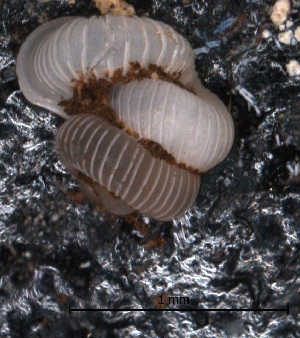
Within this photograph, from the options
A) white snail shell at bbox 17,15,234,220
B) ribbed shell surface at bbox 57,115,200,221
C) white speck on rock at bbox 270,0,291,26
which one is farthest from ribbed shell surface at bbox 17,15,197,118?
white speck on rock at bbox 270,0,291,26

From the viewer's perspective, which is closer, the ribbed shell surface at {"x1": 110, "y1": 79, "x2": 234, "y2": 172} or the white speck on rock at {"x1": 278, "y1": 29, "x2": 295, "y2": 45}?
the ribbed shell surface at {"x1": 110, "y1": 79, "x2": 234, "y2": 172}

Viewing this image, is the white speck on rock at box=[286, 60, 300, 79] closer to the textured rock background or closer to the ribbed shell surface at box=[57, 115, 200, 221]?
the textured rock background

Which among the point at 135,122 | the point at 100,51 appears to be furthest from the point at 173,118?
the point at 100,51

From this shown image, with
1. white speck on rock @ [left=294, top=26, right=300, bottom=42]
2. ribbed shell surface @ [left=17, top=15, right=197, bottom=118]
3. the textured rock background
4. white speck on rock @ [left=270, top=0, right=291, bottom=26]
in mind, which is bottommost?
the textured rock background

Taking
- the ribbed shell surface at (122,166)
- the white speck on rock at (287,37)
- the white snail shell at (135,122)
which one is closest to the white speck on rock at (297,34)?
the white speck on rock at (287,37)

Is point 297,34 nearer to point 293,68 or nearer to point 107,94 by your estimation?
Answer: point 293,68

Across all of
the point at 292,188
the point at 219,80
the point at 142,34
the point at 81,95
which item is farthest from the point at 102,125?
the point at 292,188
